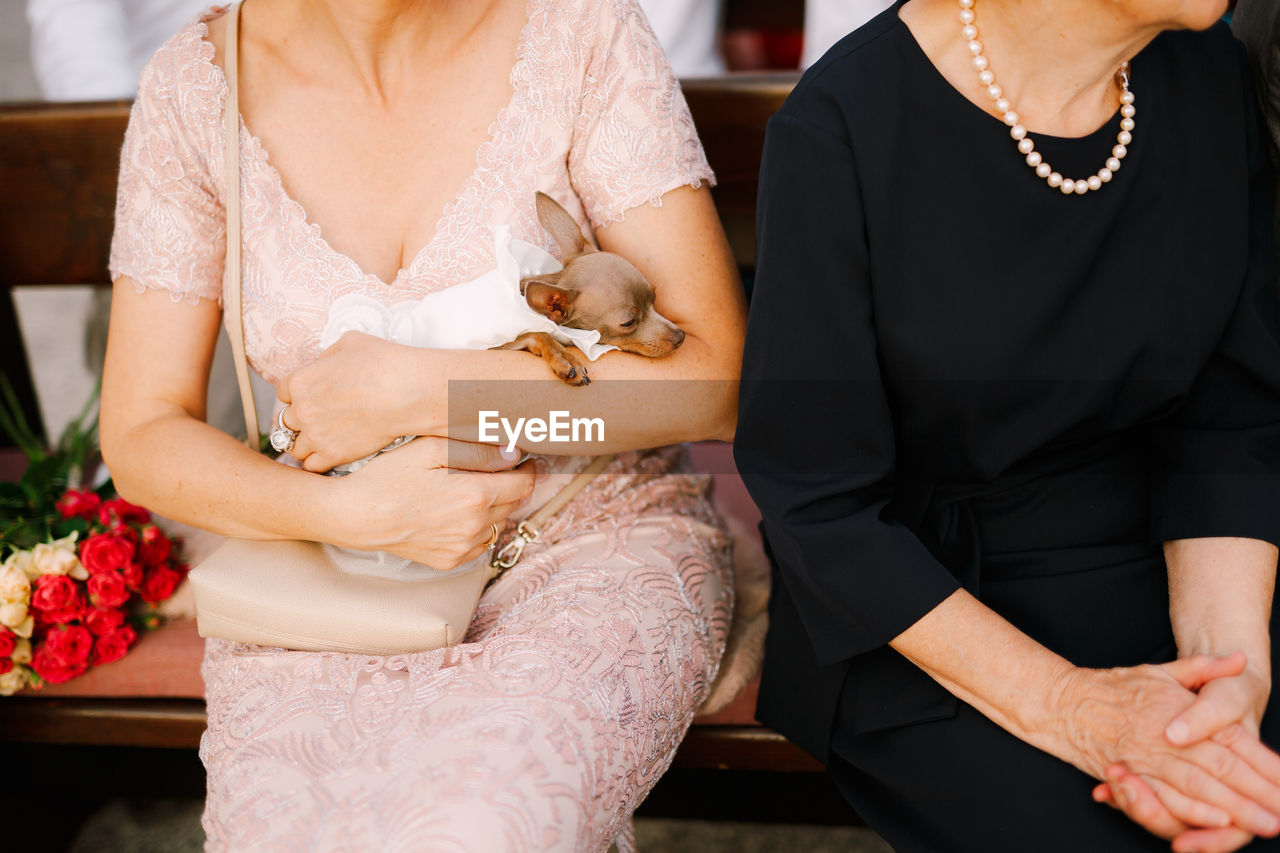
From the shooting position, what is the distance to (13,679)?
1824mm

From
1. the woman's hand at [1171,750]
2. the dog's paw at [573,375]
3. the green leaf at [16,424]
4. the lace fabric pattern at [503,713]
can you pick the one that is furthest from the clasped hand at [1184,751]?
the green leaf at [16,424]

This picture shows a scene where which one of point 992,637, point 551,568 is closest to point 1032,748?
point 992,637

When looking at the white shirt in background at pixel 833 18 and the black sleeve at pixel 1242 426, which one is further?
the white shirt in background at pixel 833 18

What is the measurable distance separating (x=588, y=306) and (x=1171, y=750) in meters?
0.93

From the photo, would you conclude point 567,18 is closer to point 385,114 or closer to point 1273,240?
point 385,114

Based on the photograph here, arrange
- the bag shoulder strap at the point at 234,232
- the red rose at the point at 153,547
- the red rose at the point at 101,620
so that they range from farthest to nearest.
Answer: the red rose at the point at 153,547 < the red rose at the point at 101,620 < the bag shoulder strap at the point at 234,232

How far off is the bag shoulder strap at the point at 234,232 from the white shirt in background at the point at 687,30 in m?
1.36

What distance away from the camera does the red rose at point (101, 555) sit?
6.05 ft

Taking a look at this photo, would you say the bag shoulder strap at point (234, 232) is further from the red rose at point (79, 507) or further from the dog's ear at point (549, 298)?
the red rose at point (79, 507)

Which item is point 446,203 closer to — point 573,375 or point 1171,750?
point 573,375

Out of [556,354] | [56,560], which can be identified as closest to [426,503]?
[556,354]

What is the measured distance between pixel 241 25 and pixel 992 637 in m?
1.50

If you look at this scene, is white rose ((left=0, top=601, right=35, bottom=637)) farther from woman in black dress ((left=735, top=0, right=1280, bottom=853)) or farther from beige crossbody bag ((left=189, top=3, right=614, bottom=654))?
woman in black dress ((left=735, top=0, right=1280, bottom=853))

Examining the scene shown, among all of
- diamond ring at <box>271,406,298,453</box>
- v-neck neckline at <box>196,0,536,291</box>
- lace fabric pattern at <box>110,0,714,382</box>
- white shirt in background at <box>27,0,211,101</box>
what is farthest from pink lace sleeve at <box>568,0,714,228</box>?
white shirt in background at <box>27,0,211,101</box>
